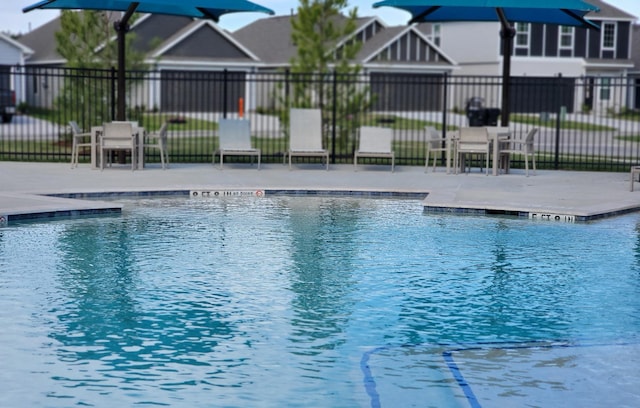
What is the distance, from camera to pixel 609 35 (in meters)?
53.4

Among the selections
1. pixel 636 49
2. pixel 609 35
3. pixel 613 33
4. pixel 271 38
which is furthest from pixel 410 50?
pixel 636 49

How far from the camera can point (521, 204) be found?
1298 centimetres

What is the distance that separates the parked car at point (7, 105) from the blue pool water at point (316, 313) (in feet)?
88.1

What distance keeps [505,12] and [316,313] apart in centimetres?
1286

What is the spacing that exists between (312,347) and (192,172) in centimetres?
1083

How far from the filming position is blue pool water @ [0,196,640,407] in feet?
18.4

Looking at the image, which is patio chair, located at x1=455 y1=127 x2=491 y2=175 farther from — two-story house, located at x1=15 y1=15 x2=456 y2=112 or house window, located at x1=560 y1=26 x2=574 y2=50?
house window, located at x1=560 y1=26 x2=574 y2=50

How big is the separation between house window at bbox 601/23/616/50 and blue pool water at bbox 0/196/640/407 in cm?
4351

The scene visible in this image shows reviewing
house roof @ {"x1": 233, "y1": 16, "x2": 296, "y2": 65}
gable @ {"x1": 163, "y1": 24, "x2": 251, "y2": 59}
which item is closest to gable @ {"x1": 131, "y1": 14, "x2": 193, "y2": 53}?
gable @ {"x1": 163, "y1": 24, "x2": 251, "y2": 59}

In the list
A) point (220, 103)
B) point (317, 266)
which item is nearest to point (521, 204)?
point (317, 266)

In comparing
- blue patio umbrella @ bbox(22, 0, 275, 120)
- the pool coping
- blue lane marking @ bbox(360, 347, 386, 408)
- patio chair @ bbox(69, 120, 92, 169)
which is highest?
blue patio umbrella @ bbox(22, 0, 275, 120)

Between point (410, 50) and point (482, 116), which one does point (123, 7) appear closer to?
point (482, 116)

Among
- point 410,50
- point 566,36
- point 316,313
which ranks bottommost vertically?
point 316,313

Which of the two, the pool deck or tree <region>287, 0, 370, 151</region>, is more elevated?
tree <region>287, 0, 370, 151</region>
